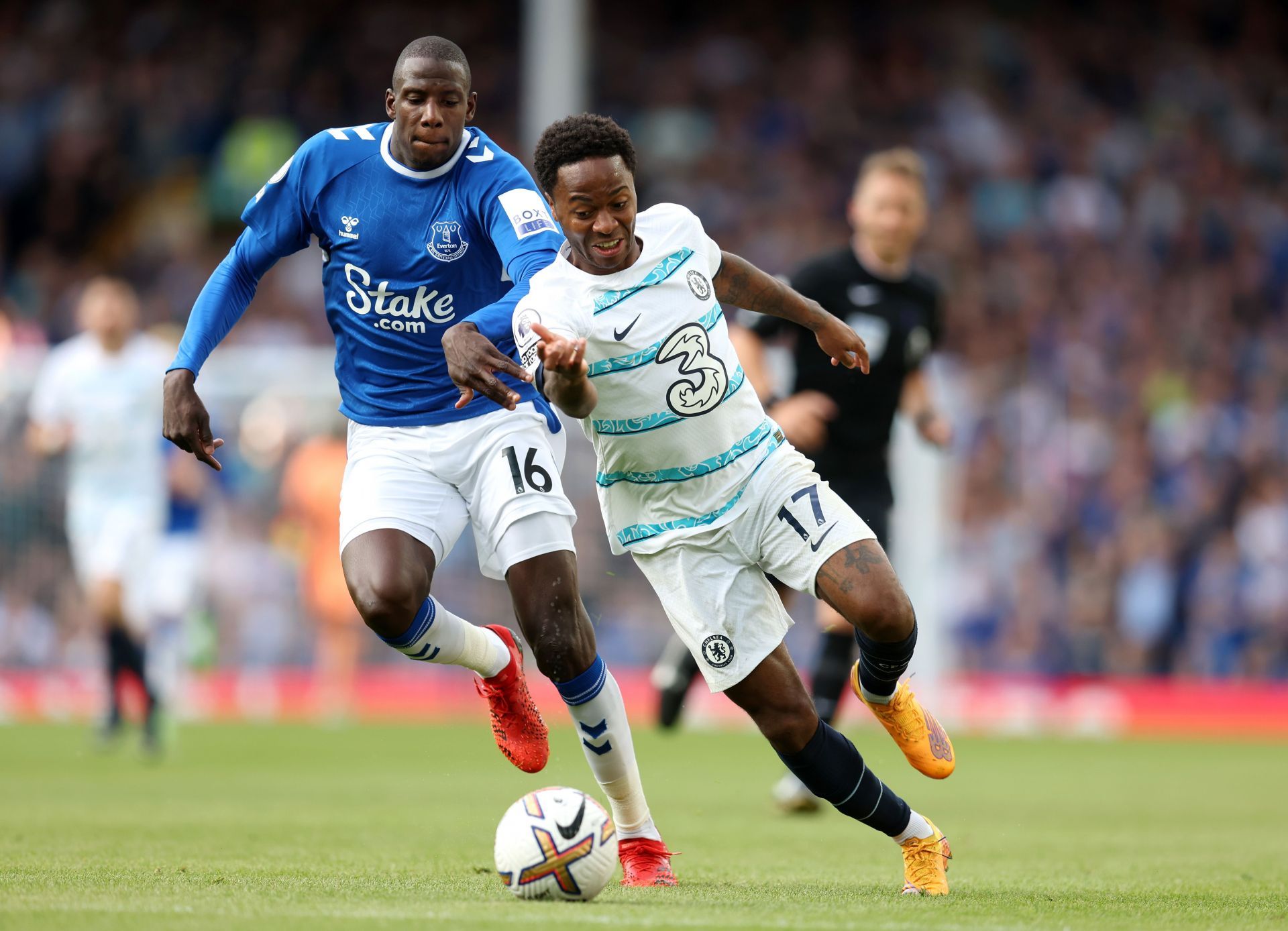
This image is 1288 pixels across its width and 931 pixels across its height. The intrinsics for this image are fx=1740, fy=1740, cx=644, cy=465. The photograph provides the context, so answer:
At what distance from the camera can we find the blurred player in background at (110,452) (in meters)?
11.2

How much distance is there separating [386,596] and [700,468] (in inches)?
45.8

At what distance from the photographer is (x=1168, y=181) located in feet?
68.7

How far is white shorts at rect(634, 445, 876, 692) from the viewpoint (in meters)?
5.29

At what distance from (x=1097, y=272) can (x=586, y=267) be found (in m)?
15.8

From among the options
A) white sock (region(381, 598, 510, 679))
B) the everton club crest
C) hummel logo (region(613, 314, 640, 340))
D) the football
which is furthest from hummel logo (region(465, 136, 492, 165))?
the football

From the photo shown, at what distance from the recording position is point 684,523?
5375 mm

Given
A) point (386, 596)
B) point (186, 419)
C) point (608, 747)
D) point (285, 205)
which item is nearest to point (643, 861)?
point (608, 747)

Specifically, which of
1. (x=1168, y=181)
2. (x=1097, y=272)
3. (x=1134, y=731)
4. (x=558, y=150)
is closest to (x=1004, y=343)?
(x=1097, y=272)

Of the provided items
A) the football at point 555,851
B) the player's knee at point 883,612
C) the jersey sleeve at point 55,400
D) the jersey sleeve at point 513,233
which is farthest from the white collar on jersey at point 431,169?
the jersey sleeve at point 55,400

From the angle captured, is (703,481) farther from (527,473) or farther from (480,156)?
(480,156)

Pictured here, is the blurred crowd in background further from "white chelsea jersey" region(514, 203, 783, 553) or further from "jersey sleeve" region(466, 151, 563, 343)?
"white chelsea jersey" region(514, 203, 783, 553)

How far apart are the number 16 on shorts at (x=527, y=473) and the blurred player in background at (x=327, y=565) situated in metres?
9.08

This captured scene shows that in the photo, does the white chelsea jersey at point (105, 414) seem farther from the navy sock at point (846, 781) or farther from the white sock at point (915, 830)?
the white sock at point (915, 830)

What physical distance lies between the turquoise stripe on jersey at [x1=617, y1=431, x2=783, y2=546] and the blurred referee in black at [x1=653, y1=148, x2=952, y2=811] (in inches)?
104
